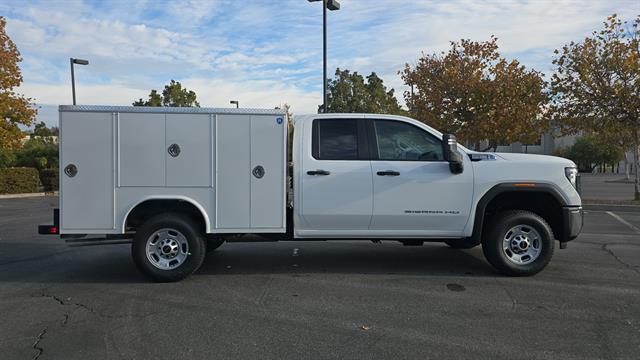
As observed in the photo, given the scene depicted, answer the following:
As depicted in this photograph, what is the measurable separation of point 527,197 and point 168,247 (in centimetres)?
470

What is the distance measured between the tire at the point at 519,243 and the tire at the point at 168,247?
12.1 ft

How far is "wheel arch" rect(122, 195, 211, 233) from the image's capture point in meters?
6.22

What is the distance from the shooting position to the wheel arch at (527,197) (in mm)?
6391

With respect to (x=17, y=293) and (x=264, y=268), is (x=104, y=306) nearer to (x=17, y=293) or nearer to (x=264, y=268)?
(x=17, y=293)

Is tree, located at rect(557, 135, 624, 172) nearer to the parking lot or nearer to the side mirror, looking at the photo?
the parking lot

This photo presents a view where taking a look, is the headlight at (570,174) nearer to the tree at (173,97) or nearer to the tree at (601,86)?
the tree at (601,86)

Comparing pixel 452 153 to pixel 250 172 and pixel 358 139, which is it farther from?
pixel 250 172

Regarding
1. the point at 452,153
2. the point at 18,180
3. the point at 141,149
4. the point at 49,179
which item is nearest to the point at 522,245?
the point at 452,153

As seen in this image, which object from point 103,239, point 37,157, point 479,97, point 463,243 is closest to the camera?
point 103,239

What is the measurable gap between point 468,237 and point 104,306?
175 inches

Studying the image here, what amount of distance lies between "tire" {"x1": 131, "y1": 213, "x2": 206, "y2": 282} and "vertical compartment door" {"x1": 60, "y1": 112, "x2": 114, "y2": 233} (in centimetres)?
48

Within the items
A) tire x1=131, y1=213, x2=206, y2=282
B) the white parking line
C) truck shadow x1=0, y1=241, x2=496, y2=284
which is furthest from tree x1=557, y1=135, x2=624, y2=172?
tire x1=131, y1=213, x2=206, y2=282

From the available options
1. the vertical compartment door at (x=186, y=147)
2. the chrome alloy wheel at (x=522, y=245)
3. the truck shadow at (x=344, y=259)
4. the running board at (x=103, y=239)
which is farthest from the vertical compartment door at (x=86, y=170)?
the chrome alloy wheel at (x=522, y=245)

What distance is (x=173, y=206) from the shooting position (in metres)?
6.41
